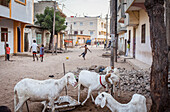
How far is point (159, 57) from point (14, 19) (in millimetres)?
16268

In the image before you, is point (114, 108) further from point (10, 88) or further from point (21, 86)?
point (10, 88)

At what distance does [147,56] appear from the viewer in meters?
12.0

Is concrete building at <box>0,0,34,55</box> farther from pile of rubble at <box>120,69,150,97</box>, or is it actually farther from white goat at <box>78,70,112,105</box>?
white goat at <box>78,70,112,105</box>

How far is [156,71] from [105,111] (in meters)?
1.67

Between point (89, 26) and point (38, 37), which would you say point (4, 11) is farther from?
point (89, 26)

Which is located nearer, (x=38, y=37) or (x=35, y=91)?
(x=35, y=91)

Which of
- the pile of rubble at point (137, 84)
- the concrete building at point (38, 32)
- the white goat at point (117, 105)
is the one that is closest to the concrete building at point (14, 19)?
the concrete building at point (38, 32)

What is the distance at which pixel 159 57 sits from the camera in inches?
139

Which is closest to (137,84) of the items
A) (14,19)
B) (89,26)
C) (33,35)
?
(14,19)

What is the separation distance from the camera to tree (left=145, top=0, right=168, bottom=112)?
Result: 11.6 ft

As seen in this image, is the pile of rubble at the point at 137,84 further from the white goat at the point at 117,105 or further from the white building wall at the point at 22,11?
the white building wall at the point at 22,11

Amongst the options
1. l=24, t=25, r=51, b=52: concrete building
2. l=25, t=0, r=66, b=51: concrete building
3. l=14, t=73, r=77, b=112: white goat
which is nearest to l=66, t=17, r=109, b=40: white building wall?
l=25, t=0, r=66, b=51: concrete building

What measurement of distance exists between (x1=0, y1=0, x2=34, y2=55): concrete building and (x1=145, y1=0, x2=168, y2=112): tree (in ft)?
45.6

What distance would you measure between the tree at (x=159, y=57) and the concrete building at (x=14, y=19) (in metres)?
13.9
